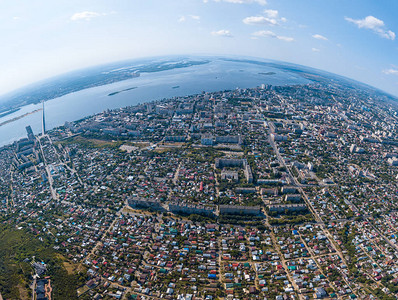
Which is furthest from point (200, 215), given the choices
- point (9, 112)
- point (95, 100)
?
point (9, 112)

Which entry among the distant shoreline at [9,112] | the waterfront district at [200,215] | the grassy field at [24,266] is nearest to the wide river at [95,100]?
the distant shoreline at [9,112]

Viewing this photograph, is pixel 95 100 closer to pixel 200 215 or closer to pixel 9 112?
pixel 9 112

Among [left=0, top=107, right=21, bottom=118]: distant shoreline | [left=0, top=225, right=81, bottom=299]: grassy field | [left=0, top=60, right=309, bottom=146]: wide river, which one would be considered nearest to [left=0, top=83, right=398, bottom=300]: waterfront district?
[left=0, top=225, right=81, bottom=299]: grassy field

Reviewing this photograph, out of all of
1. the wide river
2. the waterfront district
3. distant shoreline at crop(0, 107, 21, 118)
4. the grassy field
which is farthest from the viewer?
distant shoreline at crop(0, 107, 21, 118)

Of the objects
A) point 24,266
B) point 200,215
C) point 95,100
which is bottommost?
point 24,266

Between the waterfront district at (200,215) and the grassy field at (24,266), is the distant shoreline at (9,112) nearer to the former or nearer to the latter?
the waterfront district at (200,215)

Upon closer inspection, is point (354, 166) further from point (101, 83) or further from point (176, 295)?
point (101, 83)

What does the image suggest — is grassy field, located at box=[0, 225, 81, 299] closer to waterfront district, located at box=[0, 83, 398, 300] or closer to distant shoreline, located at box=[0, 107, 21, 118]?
waterfront district, located at box=[0, 83, 398, 300]

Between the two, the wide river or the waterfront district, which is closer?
the waterfront district
